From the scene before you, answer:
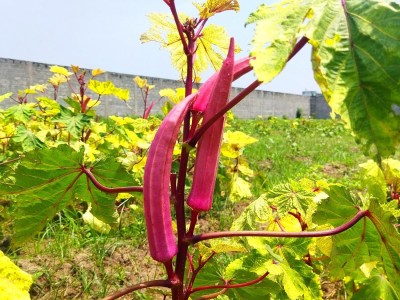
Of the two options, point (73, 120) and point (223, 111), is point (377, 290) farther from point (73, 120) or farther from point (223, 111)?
point (73, 120)

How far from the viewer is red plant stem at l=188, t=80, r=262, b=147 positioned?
693mm

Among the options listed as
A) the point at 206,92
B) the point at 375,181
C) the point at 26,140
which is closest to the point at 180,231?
the point at 206,92

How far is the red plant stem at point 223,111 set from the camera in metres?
0.69

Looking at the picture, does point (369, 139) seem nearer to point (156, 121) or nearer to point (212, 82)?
point (212, 82)

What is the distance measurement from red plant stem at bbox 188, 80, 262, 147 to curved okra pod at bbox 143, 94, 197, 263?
0.04 metres

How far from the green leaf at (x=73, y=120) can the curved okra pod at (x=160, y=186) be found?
1.65 metres

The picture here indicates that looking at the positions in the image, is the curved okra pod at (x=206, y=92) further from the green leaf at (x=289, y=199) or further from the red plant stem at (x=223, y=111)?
the green leaf at (x=289, y=199)

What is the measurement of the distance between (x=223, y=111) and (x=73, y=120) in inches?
71.7

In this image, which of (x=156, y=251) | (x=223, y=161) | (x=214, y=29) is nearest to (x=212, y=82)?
(x=214, y=29)

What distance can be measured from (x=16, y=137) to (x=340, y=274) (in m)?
1.71

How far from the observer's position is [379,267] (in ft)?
4.10

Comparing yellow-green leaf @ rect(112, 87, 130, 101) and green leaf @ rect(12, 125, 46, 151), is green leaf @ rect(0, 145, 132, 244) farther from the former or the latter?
yellow-green leaf @ rect(112, 87, 130, 101)

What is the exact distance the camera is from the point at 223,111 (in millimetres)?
726

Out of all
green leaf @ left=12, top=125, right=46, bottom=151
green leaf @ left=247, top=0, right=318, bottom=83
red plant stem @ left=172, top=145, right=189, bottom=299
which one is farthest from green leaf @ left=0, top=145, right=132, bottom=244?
green leaf @ left=12, top=125, right=46, bottom=151
